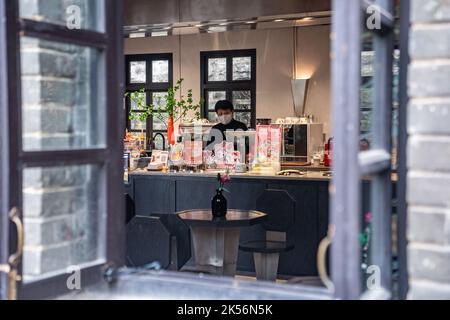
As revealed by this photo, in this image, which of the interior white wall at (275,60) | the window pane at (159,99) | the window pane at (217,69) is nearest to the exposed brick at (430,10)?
the interior white wall at (275,60)

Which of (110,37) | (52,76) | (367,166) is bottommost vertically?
→ (367,166)

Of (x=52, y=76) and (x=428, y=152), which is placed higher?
(x=52, y=76)

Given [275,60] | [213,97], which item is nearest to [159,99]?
[213,97]

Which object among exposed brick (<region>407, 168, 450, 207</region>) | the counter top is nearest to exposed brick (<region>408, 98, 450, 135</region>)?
exposed brick (<region>407, 168, 450, 207</region>)

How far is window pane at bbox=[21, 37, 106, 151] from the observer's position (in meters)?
2.10

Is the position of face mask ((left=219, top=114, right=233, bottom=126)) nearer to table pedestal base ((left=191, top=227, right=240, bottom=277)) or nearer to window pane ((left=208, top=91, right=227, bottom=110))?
table pedestal base ((left=191, top=227, right=240, bottom=277))

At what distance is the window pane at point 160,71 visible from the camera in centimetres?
1304

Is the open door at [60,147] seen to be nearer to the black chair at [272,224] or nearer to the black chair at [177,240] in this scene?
the black chair at [177,240]

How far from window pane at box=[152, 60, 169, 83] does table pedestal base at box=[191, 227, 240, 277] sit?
7.91 metres

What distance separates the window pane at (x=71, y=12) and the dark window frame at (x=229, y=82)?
9820 millimetres

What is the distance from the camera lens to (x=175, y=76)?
1280 cm

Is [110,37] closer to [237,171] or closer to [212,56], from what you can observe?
[237,171]

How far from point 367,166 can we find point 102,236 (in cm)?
101
